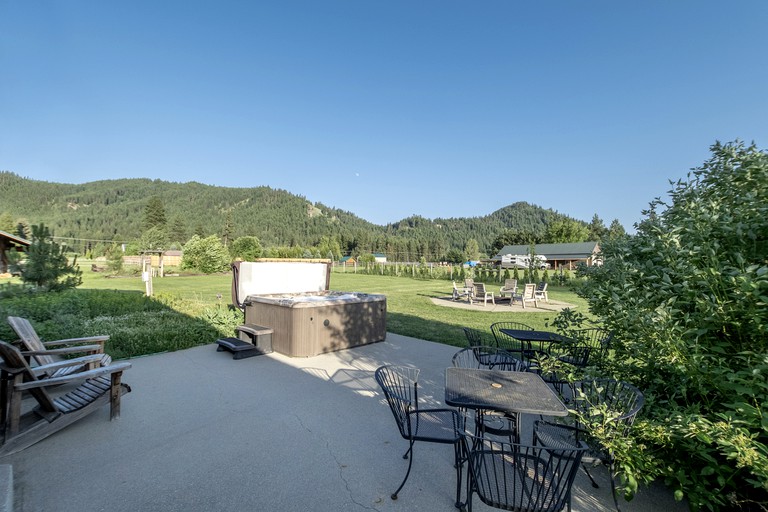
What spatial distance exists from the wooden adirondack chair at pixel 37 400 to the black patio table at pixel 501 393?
3.37m

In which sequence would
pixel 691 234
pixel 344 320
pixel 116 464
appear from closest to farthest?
pixel 691 234
pixel 116 464
pixel 344 320

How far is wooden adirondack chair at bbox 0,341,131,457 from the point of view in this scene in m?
2.94

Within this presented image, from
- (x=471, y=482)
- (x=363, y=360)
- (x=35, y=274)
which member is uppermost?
(x=35, y=274)

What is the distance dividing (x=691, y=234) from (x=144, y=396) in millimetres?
5796

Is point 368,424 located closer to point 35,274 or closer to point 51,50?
point 35,274

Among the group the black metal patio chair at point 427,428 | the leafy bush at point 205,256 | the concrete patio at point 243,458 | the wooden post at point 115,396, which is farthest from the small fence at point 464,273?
the wooden post at point 115,396

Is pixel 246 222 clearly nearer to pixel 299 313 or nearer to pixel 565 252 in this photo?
pixel 565 252

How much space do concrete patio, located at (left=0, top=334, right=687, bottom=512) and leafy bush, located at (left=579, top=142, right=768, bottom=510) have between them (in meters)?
0.65

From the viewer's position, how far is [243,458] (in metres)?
2.96

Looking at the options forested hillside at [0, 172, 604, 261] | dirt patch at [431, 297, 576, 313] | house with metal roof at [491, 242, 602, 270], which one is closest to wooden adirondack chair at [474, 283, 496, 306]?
dirt patch at [431, 297, 576, 313]

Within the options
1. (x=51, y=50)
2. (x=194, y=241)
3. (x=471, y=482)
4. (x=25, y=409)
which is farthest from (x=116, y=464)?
(x=194, y=241)

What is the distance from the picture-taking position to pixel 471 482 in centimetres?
221

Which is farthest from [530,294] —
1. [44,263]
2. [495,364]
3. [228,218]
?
[228,218]

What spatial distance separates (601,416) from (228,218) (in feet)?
206
